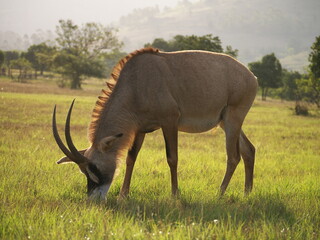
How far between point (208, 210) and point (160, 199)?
770 mm

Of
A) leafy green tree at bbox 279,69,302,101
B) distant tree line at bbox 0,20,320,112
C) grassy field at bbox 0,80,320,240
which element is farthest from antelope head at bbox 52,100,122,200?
leafy green tree at bbox 279,69,302,101

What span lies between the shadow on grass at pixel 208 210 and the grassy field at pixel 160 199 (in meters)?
0.02

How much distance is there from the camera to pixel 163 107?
576 centimetres

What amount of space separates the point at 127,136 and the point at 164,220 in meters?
1.88

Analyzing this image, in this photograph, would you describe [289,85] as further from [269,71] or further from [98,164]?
[98,164]

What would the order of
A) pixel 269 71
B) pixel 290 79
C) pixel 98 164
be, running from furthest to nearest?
pixel 290 79 → pixel 269 71 → pixel 98 164

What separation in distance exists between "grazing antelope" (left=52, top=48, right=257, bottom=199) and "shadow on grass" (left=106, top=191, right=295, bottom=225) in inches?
22.0

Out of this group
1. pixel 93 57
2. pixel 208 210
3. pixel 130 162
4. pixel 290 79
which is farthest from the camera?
pixel 290 79

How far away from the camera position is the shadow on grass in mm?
4477

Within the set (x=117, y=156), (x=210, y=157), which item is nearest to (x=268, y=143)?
(x=210, y=157)

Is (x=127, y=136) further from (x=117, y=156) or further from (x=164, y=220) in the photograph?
(x=164, y=220)

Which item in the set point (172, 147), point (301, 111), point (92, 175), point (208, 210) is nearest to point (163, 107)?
point (172, 147)

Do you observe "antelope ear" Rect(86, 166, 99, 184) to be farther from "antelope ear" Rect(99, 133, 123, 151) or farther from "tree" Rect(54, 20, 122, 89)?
"tree" Rect(54, 20, 122, 89)

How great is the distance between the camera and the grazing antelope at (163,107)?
538 centimetres
